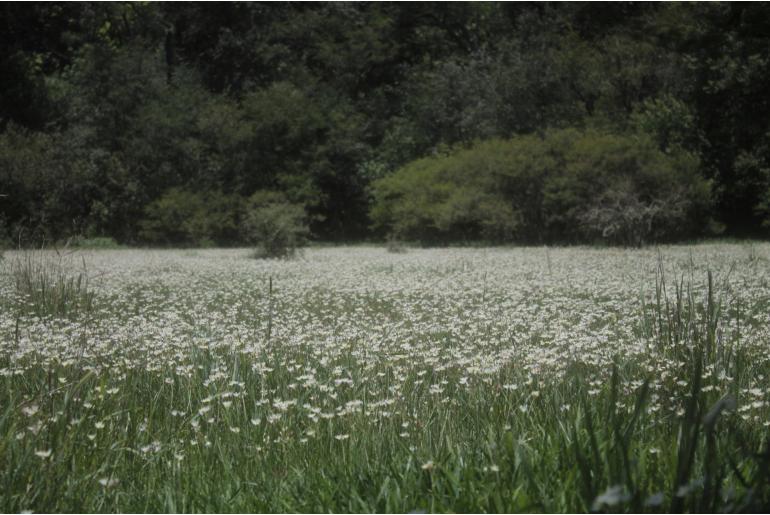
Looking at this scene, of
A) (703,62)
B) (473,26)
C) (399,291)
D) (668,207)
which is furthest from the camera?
(473,26)

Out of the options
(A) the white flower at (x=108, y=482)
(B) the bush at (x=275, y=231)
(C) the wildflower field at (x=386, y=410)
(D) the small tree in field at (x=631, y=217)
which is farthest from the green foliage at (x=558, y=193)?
(A) the white flower at (x=108, y=482)

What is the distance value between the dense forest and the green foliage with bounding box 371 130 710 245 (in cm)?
9

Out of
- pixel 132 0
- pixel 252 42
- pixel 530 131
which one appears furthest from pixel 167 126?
pixel 530 131

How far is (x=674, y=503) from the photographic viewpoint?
219cm

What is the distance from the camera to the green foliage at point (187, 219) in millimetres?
28344

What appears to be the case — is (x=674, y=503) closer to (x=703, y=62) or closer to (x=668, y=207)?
(x=668, y=207)

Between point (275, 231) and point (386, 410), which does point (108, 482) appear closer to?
point (386, 410)

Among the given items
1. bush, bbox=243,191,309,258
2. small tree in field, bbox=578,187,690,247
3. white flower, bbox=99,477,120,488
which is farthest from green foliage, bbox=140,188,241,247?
white flower, bbox=99,477,120,488

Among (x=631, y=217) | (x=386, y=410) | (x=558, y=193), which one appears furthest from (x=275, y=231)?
(x=386, y=410)

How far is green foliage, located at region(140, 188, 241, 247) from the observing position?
28344 millimetres

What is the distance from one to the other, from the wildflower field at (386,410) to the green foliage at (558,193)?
14.9m

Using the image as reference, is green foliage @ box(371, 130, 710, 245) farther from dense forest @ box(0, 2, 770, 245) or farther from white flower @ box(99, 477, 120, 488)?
white flower @ box(99, 477, 120, 488)

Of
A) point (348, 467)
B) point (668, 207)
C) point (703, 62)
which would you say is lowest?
point (348, 467)

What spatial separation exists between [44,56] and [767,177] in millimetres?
37196
